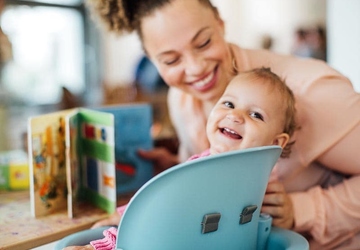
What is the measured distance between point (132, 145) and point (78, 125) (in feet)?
0.84

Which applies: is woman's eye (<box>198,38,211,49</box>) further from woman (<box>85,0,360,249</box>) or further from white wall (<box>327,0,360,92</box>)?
white wall (<box>327,0,360,92</box>)

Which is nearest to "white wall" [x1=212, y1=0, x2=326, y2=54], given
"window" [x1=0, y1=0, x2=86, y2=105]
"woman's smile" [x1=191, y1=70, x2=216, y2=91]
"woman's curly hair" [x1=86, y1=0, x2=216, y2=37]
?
"window" [x1=0, y1=0, x2=86, y2=105]

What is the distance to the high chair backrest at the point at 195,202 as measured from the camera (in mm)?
684

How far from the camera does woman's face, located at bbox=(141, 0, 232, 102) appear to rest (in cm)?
106

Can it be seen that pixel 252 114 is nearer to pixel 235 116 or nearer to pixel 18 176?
pixel 235 116

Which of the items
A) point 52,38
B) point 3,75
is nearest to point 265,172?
point 3,75

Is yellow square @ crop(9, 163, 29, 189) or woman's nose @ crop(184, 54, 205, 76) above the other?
woman's nose @ crop(184, 54, 205, 76)

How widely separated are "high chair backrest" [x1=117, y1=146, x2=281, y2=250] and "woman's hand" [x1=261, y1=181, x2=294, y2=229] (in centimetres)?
20

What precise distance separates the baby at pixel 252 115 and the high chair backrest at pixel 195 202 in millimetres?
121

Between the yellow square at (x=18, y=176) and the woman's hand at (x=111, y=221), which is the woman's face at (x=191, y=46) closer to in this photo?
the woman's hand at (x=111, y=221)

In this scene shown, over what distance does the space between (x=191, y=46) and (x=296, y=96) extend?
0.87 ft

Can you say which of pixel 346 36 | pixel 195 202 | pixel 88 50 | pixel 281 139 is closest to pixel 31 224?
pixel 195 202

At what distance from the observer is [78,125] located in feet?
3.79

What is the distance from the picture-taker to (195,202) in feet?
2.31
